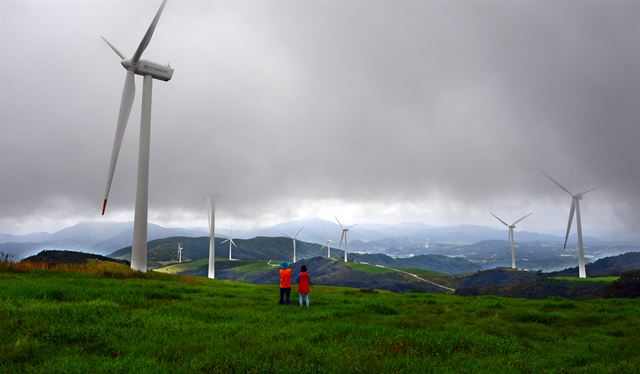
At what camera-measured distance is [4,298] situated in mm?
16453

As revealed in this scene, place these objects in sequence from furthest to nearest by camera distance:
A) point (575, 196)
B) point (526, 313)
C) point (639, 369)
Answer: point (575, 196)
point (526, 313)
point (639, 369)

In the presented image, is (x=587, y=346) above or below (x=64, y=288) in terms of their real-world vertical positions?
below

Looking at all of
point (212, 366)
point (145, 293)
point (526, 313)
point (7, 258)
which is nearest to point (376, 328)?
point (212, 366)

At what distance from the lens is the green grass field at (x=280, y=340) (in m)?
9.49

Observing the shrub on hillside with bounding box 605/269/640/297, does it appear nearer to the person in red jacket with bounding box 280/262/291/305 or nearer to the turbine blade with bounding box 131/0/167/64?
the person in red jacket with bounding box 280/262/291/305

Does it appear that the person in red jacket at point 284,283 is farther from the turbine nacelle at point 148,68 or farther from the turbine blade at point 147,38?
the turbine nacelle at point 148,68

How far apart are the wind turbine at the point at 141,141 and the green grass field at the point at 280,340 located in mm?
25106

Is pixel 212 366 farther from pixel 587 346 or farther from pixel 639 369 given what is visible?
pixel 587 346

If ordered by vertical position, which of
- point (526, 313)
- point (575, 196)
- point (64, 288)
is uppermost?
point (575, 196)

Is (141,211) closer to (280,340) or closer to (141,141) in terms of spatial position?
(141,141)

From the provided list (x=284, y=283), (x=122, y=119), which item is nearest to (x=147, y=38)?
(x=122, y=119)

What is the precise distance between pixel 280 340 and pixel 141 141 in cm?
4022

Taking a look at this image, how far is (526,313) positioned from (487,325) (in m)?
4.52

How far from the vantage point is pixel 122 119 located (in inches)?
1775
